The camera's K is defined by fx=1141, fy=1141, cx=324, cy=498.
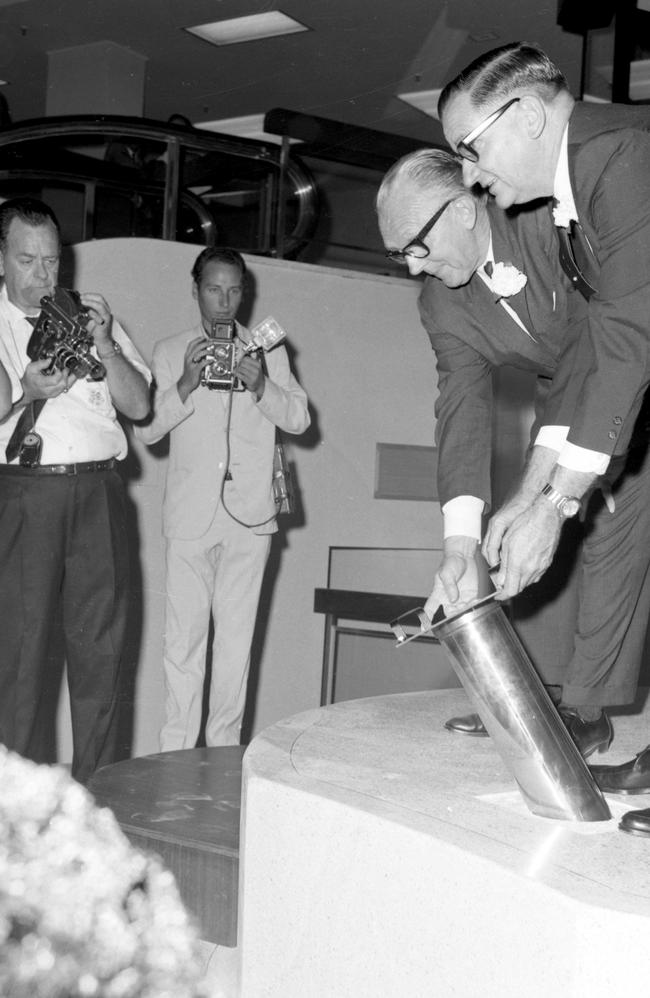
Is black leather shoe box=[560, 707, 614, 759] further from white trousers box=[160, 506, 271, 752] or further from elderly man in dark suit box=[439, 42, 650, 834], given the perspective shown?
white trousers box=[160, 506, 271, 752]

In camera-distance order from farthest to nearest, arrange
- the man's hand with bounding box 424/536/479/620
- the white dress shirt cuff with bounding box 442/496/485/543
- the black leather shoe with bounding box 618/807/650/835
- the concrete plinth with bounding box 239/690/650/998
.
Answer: the white dress shirt cuff with bounding box 442/496/485/543 < the man's hand with bounding box 424/536/479/620 < the black leather shoe with bounding box 618/807/650/835 < the concrete plinth with bounding box 239/690/650/998

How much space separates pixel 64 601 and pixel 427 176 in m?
1.01

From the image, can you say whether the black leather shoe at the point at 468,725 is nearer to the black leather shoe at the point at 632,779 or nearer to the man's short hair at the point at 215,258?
the black leather shoe at the point at 632,779

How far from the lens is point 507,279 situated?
132cm

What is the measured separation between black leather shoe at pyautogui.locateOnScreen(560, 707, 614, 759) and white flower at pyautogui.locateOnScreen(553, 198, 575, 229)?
0.53 meters

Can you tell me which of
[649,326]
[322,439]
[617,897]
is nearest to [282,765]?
[617,897]

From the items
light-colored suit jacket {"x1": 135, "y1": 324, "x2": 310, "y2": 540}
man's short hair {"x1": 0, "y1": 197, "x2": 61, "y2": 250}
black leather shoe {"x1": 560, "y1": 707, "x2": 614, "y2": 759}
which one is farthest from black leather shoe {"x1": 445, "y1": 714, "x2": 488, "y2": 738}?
man's short hair {"x1": 0, "y1": 197, "x2": 61, "y2": 250}

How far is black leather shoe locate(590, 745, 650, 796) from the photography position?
1096mm

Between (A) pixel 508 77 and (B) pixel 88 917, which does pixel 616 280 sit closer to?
(A) pixel 508 77

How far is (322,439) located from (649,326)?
6.43ft

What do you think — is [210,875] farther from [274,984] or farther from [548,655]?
[548,655]

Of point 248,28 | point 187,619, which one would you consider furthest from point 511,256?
point 248,28

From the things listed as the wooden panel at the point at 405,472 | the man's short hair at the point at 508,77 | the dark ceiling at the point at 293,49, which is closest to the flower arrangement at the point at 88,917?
the man's short hair at the point at 508,77

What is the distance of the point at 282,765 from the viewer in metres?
1.13
